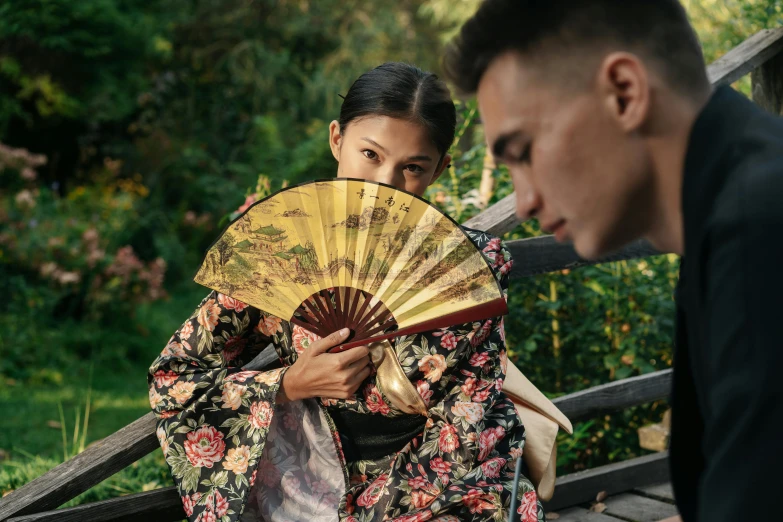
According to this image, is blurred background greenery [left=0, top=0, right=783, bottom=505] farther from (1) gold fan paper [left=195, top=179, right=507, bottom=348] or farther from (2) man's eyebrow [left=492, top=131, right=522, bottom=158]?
(2) man's eyebrow [left=492, top=131, right=522, bottom=158]

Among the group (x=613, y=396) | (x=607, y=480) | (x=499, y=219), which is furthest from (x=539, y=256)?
(x=607, y=480)

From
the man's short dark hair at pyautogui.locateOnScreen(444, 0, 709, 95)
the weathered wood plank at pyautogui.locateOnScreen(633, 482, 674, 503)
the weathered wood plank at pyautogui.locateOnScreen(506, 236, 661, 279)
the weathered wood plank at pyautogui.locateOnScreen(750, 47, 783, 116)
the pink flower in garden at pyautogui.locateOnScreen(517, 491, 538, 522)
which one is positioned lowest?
the weathered wood plank at pyautogui.locateOnScreen(633, 482, 674, 503)

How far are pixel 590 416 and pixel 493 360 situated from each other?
4.16ft

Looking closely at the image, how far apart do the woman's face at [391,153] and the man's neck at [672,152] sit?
1.17 metres

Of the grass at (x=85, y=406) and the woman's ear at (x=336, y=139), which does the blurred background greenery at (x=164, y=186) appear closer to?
the grass at (x=85, y=406)

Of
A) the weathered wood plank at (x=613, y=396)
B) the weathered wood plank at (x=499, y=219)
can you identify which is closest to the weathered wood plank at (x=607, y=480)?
the weathered wood plank at (x=613, y=396)

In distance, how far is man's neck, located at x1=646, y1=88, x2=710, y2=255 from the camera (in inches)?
38.6

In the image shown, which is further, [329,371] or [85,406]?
[85,406]

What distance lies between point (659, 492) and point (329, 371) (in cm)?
185

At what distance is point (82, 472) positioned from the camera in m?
2.18

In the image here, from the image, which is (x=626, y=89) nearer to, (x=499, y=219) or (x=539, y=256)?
(x=499, y=219)

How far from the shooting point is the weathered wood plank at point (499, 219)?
2.72 meters

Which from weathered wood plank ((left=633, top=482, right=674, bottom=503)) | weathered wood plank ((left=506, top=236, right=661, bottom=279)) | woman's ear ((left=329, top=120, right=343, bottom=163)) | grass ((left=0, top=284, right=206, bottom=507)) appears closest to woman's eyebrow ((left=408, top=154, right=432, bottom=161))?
woman's ear ((left=329, top=120, right=343, bottom=163))

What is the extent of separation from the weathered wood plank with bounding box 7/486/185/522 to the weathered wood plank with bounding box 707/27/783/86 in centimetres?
243
